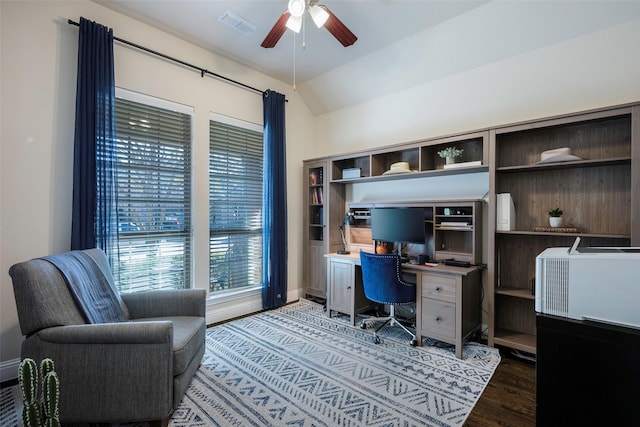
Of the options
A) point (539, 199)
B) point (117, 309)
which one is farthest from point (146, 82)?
point (539, 199)

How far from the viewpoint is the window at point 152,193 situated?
2801 mm

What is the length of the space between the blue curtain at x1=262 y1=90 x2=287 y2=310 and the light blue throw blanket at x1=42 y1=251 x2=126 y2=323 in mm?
1848

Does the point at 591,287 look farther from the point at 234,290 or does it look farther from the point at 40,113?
the point at 40,113

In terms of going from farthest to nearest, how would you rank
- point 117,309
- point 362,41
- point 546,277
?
point 362,41, point 117,309, point 546,277

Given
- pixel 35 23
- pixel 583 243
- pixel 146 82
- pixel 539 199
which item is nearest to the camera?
pixel 35 23

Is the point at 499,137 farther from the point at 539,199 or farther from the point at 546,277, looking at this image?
the point at 546,277

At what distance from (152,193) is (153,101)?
931mm

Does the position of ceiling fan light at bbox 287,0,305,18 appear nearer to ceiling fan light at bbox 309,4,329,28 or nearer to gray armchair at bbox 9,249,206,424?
ceiling fan light at bbox 309,4,329,28

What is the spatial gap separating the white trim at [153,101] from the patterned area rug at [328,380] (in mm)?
2429

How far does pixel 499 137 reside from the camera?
2.76 metres

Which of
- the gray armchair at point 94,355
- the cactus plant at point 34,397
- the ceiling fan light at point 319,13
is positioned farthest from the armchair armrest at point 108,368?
the ceiling fan light at point 319,13

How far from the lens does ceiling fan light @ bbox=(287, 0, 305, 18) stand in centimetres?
200

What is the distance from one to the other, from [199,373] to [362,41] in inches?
140

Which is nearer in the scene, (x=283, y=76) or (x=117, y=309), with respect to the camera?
(x=117, y=309)
